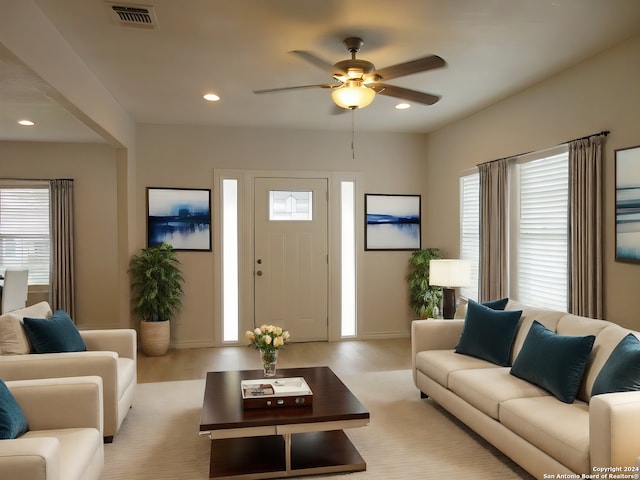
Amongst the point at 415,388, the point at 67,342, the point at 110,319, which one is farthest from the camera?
the point at 110,319

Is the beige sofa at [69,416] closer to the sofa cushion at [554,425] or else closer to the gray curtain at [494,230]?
the sofa cushion at [554,425]

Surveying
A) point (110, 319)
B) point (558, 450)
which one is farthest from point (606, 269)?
point (110, 319)

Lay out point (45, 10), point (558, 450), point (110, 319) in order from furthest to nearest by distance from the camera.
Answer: point (110, 319) → point (45, 10) → point (558, 450)

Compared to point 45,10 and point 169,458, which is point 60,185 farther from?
point 169,458

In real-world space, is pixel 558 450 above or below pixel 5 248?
below

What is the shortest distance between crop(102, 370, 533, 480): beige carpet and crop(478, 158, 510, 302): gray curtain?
142 cm

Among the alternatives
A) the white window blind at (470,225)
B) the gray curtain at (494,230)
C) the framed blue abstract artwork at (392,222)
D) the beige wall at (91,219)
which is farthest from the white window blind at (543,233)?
the beige wall at (91,219)

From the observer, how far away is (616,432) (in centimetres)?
212

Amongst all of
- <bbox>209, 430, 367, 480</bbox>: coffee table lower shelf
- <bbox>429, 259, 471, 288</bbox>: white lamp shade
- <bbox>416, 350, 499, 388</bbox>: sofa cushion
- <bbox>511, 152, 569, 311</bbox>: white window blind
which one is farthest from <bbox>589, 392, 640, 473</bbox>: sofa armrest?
<bbox>429, 259, 471, 288</bbox>: white lamp shade

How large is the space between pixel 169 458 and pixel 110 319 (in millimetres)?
4518

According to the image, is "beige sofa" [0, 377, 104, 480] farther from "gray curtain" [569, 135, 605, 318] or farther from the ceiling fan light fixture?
"gray curtain" [569, 135, 605, 318]

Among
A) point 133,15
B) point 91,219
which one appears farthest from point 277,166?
point 133,15

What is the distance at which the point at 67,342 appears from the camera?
134 inches

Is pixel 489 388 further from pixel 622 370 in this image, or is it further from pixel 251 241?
pixel 251 241
